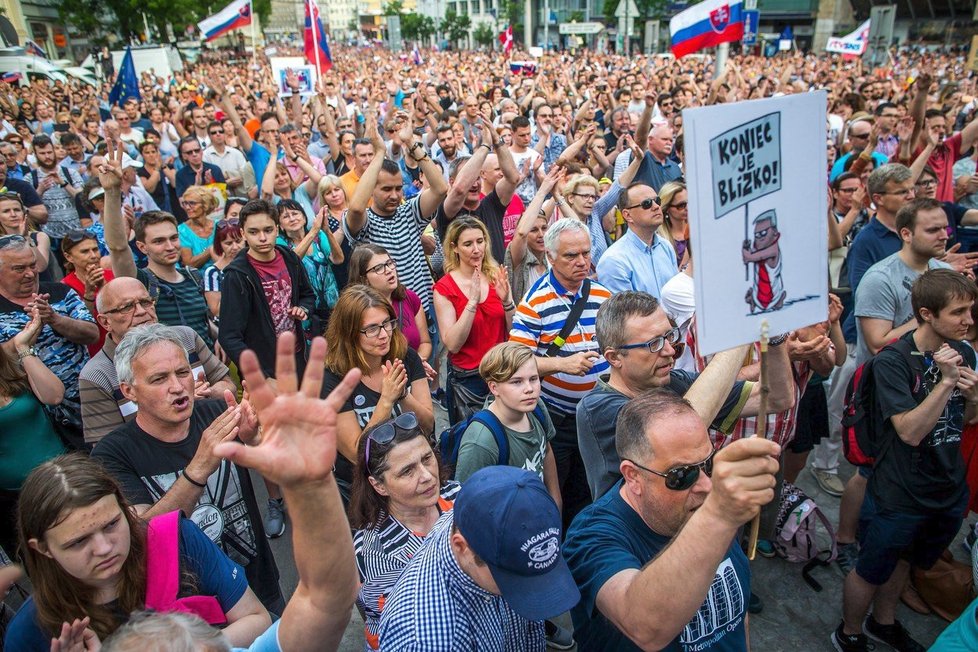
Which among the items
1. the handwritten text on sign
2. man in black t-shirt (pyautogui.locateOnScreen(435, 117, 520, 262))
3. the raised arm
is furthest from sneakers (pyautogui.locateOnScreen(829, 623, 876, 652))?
the raised arm

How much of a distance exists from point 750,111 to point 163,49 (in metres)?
30.4

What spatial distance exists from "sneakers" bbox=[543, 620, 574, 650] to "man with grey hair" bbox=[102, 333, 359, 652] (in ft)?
6.63

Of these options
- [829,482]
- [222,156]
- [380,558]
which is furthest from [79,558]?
[222,156]

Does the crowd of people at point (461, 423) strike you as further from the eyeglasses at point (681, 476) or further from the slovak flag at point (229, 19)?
the slovak flag at point (229, 19)

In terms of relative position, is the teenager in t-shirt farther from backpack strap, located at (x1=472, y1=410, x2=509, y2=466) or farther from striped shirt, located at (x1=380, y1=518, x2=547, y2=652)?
striped shirt, located at (x1=380, y1=518, x2=547, y2=652)

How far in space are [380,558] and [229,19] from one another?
15995 millimetres

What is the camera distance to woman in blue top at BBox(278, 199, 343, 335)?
4836 millimetres

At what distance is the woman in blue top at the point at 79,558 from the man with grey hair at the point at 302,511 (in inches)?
16.0

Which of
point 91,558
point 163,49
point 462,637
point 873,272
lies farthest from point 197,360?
point 163,49

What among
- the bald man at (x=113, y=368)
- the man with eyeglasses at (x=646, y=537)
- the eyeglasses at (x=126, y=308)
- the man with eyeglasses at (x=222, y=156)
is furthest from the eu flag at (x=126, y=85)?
the man with eyeglasses at (x=646, y=537)

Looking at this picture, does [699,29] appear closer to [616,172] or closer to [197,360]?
[616,172]

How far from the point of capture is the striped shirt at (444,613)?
165 cm

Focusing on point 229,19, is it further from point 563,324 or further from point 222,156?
point 563,324

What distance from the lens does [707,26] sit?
10.2 m
